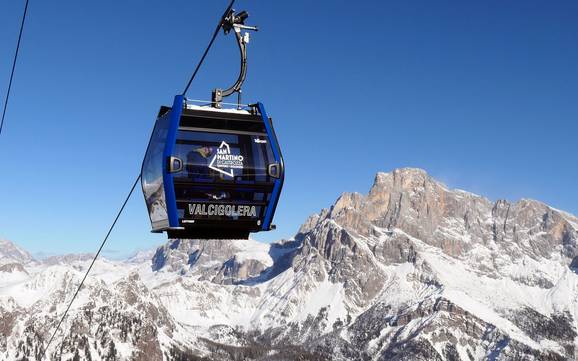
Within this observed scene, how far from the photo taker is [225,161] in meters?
22.9

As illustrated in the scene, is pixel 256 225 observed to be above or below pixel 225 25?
below

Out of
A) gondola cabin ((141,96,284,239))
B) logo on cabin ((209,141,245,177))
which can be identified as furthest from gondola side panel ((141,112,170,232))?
logo on cabin ((209,141,245,177))

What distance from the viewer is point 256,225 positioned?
79.2ft

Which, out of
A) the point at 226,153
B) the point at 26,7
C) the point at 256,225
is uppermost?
the point at 26,7

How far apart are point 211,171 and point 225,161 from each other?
60cm

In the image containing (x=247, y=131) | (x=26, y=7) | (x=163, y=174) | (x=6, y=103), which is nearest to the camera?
(x=26, y=7)

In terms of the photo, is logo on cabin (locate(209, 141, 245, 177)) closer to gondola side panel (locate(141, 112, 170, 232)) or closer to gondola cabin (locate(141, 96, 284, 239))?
gondola cabin (locate(141, 96, 284, 239))

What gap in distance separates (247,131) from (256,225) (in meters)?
3.31

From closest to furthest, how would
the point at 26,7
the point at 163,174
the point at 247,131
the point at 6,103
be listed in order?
the point at 26,7 < the point at 163,174 < the point at 247,131 < the point at 6,103

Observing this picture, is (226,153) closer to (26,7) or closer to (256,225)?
(256,225)

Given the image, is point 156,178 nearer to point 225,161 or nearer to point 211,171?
point 211,171

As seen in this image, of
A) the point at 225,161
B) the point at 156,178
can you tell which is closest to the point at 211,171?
the point at 225,161

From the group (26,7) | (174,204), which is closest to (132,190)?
(174,204)

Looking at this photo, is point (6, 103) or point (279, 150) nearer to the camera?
point (279, 150)
